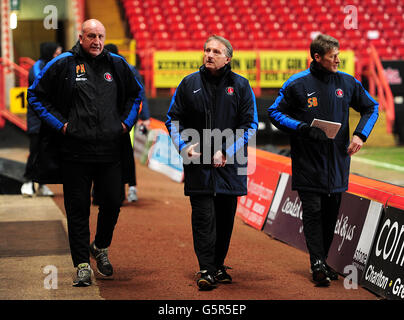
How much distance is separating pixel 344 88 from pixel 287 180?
7.51 ft

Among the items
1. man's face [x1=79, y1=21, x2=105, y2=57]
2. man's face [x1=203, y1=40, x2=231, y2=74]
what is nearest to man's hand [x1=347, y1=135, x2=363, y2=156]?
man's face [x1=203, y1=40, x2=231, y2=74]

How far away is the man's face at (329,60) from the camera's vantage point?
584cm

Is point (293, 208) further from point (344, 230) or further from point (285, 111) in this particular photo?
point (285, 111)

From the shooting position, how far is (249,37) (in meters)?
22.1

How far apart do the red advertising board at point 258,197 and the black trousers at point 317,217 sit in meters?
2.30

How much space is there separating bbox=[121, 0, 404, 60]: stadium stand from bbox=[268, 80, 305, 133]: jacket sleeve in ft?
47.8

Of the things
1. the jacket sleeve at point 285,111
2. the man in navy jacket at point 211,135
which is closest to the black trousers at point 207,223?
the man in navy jacket at point 211,135

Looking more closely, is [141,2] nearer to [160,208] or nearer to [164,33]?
[164,33]

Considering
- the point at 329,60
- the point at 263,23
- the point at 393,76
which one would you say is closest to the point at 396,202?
the point at 329,60

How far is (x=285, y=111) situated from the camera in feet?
20.0

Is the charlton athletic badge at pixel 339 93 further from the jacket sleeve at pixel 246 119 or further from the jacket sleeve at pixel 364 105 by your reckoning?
the jacket sleeve at pixel 246 119

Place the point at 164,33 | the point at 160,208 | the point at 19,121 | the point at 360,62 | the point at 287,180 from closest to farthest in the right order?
the point at 287,180 → the point at 160,208 → the point at 19,121 → the point at 360,62 → the point at 164,33

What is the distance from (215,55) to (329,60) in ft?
3.11
